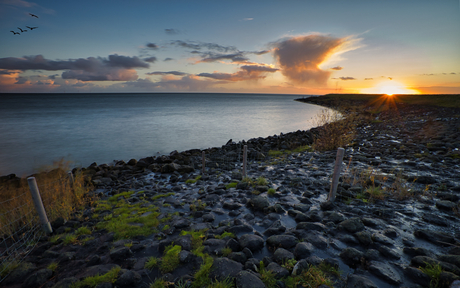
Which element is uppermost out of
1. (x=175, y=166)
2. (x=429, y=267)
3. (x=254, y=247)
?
(x=429, y=267)

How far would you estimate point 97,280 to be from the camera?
4.38m

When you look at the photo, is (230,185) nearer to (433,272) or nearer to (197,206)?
(197,206)

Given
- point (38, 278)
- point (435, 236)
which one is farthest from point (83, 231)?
point (435, 236)

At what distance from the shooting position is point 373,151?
1509cm

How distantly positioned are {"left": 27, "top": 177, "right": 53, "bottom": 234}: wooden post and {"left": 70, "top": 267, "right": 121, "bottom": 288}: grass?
12.3 feet

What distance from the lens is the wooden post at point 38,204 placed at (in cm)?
649

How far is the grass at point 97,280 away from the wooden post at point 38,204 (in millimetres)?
3745

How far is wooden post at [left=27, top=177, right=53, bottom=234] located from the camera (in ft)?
21.3

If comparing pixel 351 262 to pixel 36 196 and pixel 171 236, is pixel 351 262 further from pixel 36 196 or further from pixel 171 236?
pixel 36 196

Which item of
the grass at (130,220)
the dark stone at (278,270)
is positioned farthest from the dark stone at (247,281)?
the grass at (130,220)

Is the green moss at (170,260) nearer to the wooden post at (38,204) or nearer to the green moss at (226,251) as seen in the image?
the green moss at (226,251)

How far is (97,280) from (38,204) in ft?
13.6

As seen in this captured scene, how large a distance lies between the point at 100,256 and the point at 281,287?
4.76 metres

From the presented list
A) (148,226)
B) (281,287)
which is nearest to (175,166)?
(148,226)
